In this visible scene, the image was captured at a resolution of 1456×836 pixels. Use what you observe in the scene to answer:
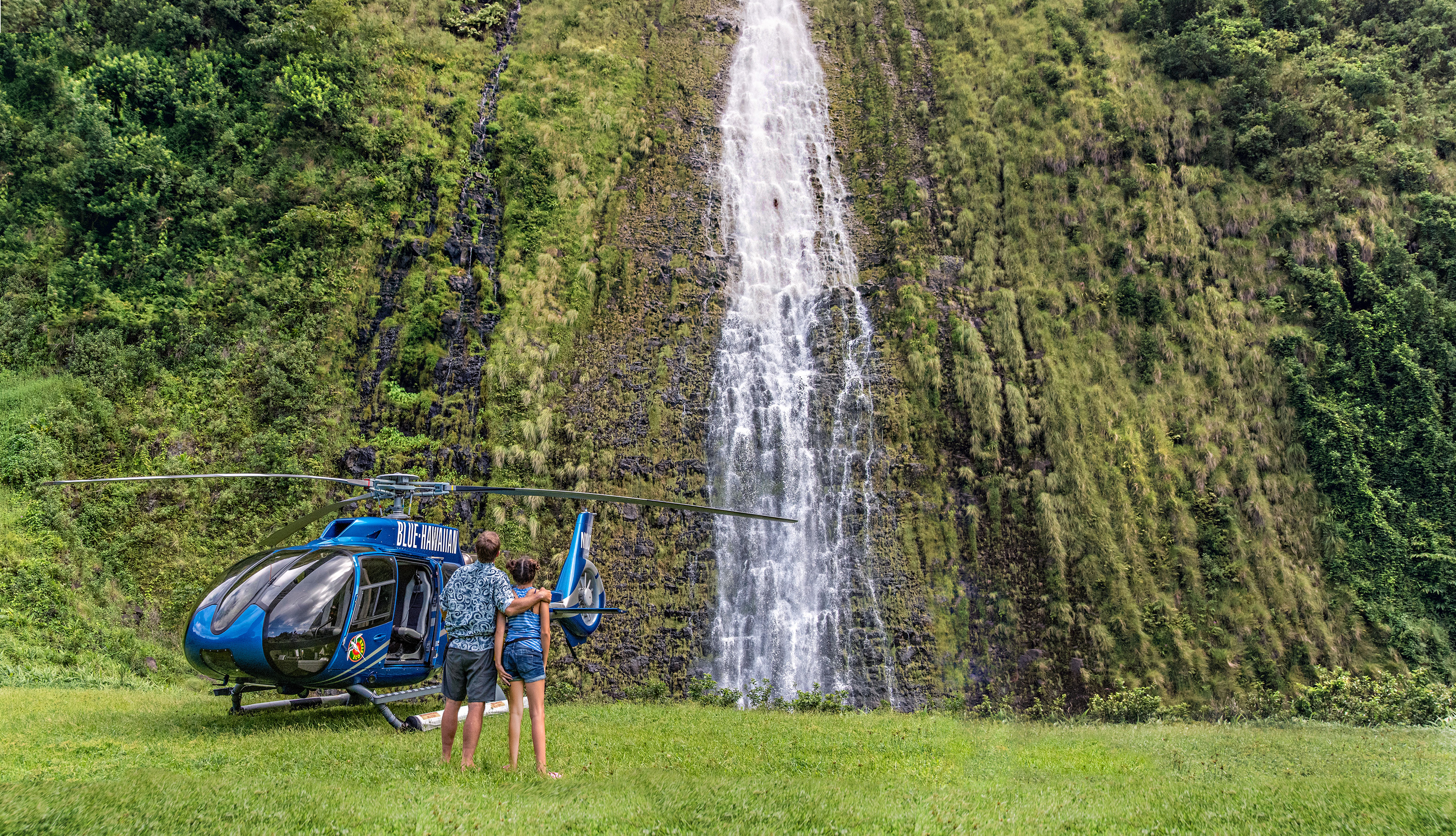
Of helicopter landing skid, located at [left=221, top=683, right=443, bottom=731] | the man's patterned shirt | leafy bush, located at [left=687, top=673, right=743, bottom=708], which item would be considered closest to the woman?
the man's patterned shirt

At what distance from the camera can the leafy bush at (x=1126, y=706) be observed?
44.6 ft

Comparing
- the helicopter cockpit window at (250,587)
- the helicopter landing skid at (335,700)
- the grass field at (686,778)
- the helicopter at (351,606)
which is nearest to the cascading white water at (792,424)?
the grass field at (686,778)

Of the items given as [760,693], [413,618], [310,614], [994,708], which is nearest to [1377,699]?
[994,708]

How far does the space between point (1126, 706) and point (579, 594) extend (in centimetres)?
1022

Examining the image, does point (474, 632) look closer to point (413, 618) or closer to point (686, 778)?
point (686, 778)

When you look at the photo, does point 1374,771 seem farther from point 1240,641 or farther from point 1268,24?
point 1268,24

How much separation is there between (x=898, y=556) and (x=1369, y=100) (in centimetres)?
1614

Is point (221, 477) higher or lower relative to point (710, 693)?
higher

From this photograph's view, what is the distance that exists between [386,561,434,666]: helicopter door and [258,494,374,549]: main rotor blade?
123 centimetres

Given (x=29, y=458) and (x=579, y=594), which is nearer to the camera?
(x=579, y=594)

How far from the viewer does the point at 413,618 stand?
9695 mm

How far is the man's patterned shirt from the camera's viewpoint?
646cm

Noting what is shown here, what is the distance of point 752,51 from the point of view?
2538 centimetres

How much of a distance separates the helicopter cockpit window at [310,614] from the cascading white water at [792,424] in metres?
8.02
